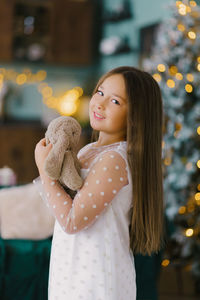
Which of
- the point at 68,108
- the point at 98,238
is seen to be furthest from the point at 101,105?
the point at 68,108

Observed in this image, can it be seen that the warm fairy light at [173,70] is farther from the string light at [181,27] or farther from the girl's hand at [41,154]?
the girl's hand at [41,154]

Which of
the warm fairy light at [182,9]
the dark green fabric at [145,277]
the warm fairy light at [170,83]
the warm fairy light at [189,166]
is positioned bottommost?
the dark green fabric at [145,277]

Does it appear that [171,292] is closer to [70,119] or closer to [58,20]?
[70,119]

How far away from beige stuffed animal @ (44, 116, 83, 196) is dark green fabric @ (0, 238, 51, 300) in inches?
47.1

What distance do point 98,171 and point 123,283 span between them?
0.31 meters

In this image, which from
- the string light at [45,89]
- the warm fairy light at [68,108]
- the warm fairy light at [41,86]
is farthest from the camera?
the warm fairy light at [41,86]

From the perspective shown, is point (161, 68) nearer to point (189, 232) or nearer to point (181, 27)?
point (181, 27)

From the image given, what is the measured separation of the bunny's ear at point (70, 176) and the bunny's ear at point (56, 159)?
0.05ft

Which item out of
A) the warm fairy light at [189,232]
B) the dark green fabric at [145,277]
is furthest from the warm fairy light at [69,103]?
the dark green fabric at [145,277]

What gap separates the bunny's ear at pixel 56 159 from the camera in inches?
44.5

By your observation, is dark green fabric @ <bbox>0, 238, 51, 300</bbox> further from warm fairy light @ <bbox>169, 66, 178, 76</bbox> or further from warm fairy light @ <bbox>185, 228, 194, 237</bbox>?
warm fairy light @ <bbox>169, 66, 178, 76</bbox>

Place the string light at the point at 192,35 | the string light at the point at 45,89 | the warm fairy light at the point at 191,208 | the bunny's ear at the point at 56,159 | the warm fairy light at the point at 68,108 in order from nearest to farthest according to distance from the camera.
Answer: the bunny's ear at the point at 56,159 < the string light at the point at 192,35 < the warm fairy light at the point at 191,208 < the warm fairy light at the point at 68,108 < the string light at the point at 45,89

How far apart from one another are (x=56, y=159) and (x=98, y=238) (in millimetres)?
233

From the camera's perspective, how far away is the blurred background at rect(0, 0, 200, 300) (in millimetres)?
2441
